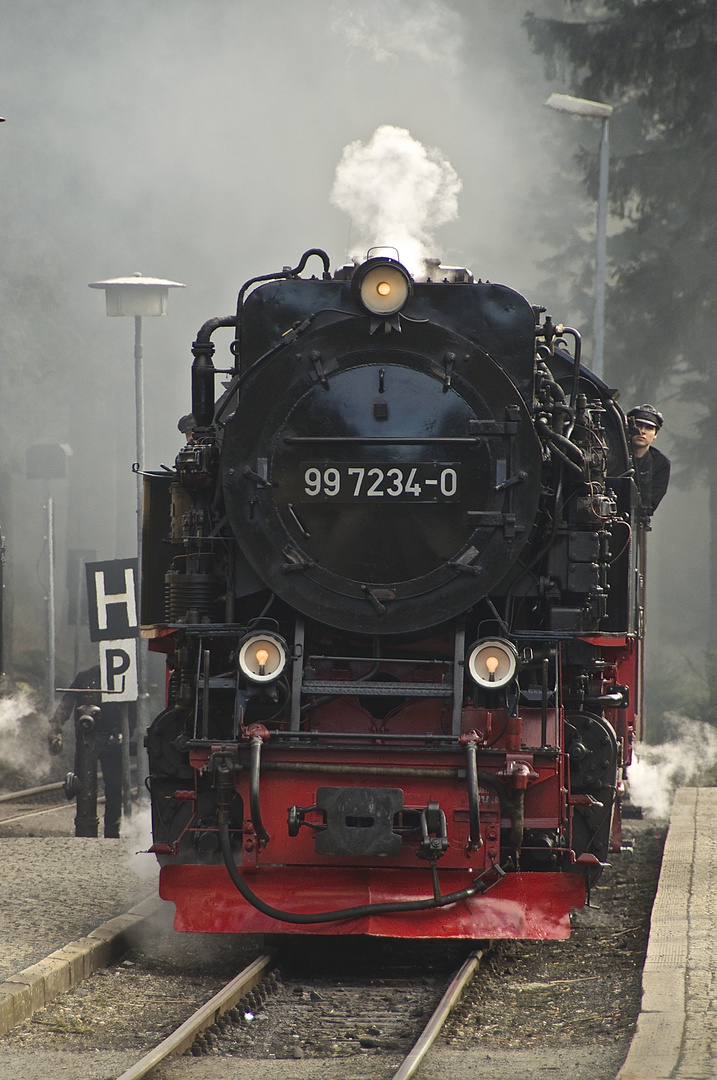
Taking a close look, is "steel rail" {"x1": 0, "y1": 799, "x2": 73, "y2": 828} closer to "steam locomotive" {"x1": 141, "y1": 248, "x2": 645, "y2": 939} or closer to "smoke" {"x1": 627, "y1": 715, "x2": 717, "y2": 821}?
"smoke" {"x1": 627, "y1": 715, "x2": 717, "y2": 821}

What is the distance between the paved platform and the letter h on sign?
16.6 ft

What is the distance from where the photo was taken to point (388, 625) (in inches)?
231

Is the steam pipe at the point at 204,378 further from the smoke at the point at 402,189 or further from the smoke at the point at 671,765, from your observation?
the smoke at the point at 671,765

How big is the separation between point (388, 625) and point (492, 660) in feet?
1.67

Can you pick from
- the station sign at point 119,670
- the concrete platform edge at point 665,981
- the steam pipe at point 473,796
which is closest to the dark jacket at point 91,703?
the station sign at point 119,670

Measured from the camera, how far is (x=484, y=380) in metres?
5.94

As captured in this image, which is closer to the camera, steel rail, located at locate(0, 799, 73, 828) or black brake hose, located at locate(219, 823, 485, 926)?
black brake hose, located at locate(219, 823, 485, 926)

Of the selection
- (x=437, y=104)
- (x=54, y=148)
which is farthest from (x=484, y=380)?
(x=54, y=148)

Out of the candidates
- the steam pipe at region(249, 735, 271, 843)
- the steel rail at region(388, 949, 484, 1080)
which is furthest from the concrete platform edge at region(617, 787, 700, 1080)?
the steam pipe at region(249, 735, 271, 843)

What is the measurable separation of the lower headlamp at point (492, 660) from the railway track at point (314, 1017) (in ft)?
4.22

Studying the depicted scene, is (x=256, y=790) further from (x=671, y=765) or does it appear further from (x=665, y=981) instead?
(x=671, y=765)

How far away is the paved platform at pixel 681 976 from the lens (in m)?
4.08

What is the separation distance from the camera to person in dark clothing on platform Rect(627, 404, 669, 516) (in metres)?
8.53

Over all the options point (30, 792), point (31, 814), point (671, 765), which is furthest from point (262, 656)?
point (671, 765)
